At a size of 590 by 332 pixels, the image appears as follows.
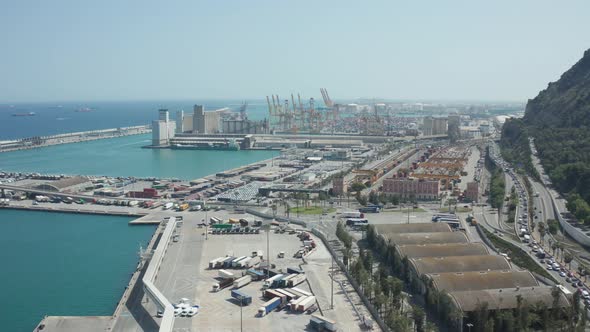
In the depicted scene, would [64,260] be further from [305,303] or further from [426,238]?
[426,238]

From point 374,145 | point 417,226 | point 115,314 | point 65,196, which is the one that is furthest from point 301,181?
point 374,145

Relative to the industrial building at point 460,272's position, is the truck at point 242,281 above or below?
below

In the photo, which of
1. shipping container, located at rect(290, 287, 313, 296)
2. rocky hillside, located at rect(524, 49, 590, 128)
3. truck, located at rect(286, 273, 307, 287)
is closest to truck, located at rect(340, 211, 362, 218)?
truck, located at rect(286, 273, 307, 287)

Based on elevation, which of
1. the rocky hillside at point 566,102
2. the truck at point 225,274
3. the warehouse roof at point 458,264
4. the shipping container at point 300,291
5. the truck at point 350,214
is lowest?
the shipping container at point 300,291

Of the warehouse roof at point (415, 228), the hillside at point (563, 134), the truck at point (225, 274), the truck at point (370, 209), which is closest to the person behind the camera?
the truck at point (225, 274)

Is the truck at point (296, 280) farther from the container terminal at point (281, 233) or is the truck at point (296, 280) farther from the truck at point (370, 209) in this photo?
the truck at point (370, 209)

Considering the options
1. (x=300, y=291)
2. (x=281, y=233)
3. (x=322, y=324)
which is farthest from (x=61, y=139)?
(x=322, y=324)

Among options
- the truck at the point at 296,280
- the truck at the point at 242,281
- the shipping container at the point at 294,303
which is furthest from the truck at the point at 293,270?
the shipping container at the point at 294,303

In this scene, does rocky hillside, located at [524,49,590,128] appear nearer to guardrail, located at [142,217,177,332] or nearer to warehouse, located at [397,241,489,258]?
warehouse, located at [397,241,489,258]
